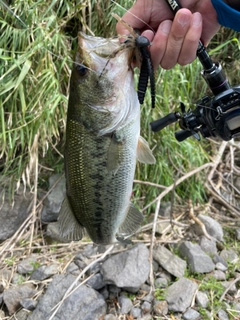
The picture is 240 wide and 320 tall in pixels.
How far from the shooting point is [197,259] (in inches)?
123

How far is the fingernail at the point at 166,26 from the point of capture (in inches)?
68.4

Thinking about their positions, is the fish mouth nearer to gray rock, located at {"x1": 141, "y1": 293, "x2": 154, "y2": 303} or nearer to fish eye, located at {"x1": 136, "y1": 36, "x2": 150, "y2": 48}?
fish eye, located at {"x1": 136, "y1": 36, "x2": 150, "y2": 48}

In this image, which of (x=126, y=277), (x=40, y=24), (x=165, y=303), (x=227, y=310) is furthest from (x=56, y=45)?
(x=227, y=310)

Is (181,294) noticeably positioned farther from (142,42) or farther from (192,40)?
(142,42)

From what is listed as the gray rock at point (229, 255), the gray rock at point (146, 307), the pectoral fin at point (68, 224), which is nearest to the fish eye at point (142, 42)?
the pectoral fin at point (68, 224)

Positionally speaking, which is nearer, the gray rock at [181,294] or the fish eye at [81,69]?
the fish eye at [81,69]

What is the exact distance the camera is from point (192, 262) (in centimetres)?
313

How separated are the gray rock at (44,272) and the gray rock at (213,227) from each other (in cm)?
146

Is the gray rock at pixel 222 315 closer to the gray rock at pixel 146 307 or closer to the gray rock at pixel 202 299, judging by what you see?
the gray rock at pixel 202 299

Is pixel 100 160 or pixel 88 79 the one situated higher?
pixel 88 79

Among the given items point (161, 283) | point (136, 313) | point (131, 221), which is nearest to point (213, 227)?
point (161, 283)

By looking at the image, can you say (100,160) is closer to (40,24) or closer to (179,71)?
(40,24)

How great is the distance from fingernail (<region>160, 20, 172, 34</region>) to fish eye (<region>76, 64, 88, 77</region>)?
1.40 feet

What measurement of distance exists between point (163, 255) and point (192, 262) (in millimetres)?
250
